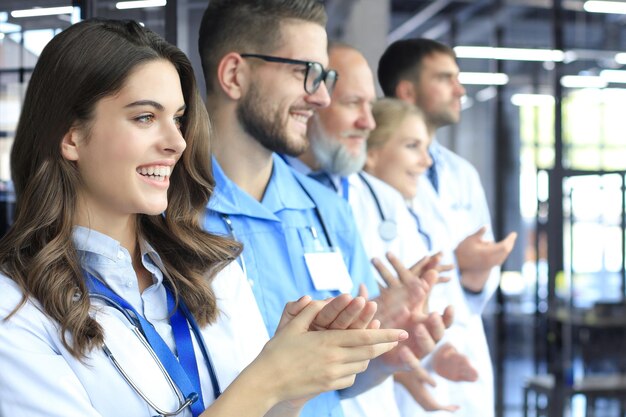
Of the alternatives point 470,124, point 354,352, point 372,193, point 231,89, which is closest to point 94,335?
point 354,352

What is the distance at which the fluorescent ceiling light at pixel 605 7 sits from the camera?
4.23 m

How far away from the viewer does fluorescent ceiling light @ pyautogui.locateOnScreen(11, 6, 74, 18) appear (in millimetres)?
2793

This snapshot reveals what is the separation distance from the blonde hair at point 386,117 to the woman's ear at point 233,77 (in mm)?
664

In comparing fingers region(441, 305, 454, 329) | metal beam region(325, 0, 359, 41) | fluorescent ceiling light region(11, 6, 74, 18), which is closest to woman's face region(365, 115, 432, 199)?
metal beam region(325, 0, 359, 41)

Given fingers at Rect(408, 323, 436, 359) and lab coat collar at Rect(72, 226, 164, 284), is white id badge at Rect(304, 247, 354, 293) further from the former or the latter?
lab coat collar at Rect(72, 226, 164, 284)

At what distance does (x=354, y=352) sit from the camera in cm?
172

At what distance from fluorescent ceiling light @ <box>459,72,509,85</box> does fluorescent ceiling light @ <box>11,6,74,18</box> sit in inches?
65.4

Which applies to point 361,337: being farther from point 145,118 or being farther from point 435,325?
point 435,325

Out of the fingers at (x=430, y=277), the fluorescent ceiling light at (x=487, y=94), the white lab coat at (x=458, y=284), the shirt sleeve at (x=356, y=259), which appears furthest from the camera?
the fluorescent ceiling light at (x=487, y=94)

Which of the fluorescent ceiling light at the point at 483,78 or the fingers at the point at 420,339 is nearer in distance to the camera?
the fingers at the point at 420,339

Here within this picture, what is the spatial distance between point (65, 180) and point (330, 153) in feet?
4.88

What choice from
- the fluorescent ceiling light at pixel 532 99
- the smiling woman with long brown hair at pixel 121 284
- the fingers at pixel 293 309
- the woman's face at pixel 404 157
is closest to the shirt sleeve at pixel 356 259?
the woman's face at pixel 404 157

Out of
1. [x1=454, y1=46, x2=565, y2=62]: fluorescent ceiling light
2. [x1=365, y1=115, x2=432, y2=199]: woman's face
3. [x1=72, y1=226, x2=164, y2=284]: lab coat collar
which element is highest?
[x1=454, y1=46, x2=565, y2=62]: fluorescent ceiling light

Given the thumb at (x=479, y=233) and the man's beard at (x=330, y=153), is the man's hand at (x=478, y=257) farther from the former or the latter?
the man's beard at (x=330, y=153)
